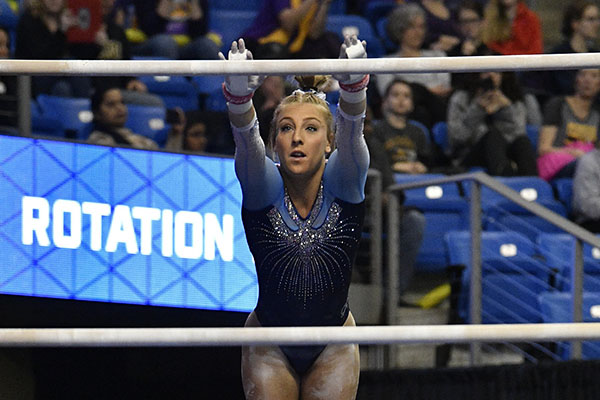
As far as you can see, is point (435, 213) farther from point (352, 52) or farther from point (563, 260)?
point (352, 52)

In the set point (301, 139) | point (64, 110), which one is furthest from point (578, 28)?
point (301, 139)

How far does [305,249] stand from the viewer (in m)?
2.66

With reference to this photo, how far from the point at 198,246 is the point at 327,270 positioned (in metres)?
1.30

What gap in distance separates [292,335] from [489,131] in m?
3.15

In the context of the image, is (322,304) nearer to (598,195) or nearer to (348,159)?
(348,159)

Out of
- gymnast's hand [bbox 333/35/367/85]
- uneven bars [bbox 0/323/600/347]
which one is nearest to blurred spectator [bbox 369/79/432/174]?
gymnast's hand [bbox 333/35/367/85]

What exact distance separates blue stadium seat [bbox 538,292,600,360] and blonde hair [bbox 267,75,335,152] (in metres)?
1.95

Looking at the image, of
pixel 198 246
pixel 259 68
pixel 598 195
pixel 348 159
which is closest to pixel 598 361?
pixel 598 195

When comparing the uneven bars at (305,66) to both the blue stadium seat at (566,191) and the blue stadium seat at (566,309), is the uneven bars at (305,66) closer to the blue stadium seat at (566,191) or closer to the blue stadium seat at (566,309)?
the blue stadium seat at (566,309)

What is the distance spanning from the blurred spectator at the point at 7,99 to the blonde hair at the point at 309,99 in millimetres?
2044

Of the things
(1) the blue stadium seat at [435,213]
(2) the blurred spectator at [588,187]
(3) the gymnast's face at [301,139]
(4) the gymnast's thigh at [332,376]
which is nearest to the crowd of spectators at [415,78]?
(1) the blue stadium seat at [435,213]

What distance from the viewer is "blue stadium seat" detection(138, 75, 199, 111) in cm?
544

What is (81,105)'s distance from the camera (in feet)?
16.1

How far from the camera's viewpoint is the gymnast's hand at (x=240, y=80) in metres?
2.36
